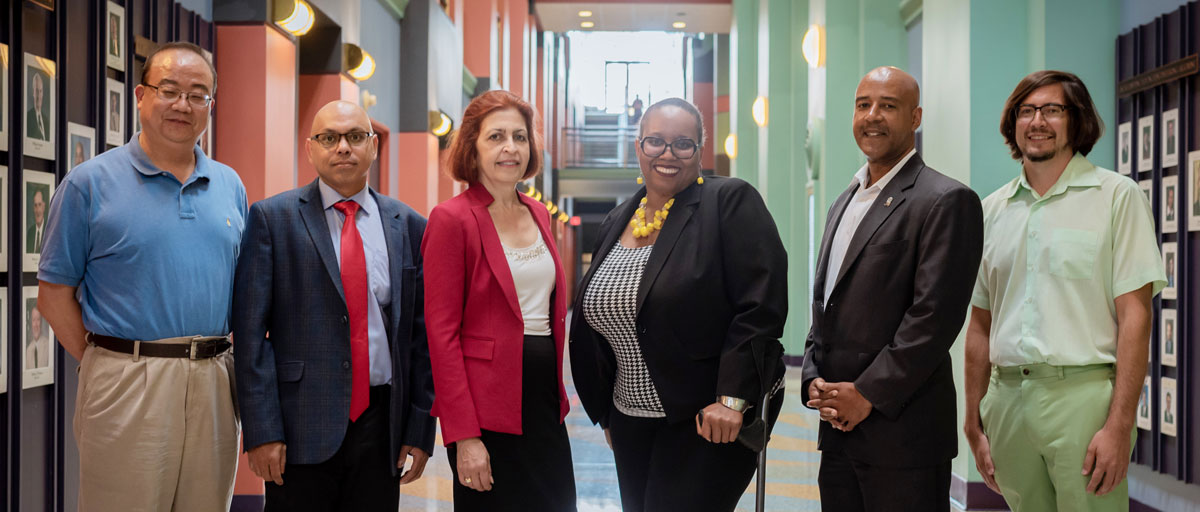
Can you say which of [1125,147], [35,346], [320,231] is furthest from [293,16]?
[1125,147]

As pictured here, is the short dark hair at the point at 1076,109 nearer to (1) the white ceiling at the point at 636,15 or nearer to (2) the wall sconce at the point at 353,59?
(2) the wall sconce at the point at 353,59

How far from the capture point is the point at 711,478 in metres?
2.22

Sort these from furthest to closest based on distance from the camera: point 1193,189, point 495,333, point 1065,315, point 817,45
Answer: point 817,45 → point 1193,189 → point 1065,315 → point 495,333

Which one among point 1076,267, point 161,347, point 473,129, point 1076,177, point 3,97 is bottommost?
point 161,347

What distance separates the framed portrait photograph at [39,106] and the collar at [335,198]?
58.7 inches

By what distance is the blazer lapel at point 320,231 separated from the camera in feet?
7.59

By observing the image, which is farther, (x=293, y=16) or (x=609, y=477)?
(x=609, y=477)

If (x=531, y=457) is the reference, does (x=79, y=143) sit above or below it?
above

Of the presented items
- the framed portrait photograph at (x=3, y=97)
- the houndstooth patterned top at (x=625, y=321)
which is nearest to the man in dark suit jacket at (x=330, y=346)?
the houndstooth patterned top at (x=625, y=321)

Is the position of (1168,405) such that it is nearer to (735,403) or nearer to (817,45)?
(735,403)

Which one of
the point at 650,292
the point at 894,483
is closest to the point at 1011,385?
the point at 894,483

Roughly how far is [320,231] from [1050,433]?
2.00 m

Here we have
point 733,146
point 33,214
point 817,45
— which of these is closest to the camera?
point 33,214

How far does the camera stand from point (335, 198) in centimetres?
242
